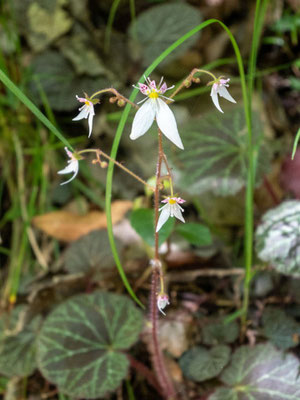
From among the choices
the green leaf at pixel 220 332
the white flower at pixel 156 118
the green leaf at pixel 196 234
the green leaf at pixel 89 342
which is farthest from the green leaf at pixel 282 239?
the white flower at pixel 156 118

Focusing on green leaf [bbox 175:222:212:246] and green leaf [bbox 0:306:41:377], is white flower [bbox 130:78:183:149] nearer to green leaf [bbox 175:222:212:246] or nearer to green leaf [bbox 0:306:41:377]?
green leaf [bbox 175:222:212:246]

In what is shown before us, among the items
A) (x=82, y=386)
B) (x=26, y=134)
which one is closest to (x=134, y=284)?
(x=82, y=386)

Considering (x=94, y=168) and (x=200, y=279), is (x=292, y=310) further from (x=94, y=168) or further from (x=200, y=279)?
(x=94, y=168)

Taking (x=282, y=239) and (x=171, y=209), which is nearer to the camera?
(x=171, y=209)

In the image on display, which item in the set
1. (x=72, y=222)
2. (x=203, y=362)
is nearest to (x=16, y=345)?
(x=72, y=222)

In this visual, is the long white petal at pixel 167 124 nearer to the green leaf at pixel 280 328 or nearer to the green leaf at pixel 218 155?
the green leaf at pixel 218 155

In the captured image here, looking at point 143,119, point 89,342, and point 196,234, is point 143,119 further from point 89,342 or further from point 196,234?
point 89,342
